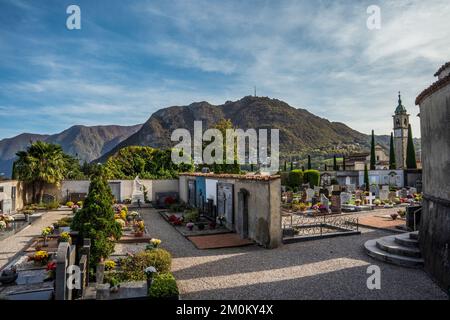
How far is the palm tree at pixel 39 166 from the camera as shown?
30.2m

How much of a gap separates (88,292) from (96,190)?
12.2ft

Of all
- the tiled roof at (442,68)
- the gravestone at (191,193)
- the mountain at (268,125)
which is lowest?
the gravestone at (191,193)

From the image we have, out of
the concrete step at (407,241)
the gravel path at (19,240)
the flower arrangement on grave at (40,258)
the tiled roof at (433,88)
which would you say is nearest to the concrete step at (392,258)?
the concrete step at (407,241)

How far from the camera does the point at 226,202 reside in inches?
748

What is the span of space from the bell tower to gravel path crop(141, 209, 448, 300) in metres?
Answer: 61.1

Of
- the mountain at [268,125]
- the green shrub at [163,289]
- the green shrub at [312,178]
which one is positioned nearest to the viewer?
the green shrub at [163,289]

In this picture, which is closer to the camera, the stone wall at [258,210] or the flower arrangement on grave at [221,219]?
the stone wall at [258,210]

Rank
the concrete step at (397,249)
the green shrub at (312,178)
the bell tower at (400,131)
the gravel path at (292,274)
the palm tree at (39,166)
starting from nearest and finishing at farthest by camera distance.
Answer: the gravel path at (292,274) → the concrete step at (397,249) → the palm tree at (39,166) → the green shrub at (312,178) → the bell tower at (400,131)

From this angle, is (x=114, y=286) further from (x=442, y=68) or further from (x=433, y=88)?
(x=442, y=68)

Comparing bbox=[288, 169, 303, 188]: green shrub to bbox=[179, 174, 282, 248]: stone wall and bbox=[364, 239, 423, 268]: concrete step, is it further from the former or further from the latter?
bbox=[364, 239, 423, 268]: concrete step

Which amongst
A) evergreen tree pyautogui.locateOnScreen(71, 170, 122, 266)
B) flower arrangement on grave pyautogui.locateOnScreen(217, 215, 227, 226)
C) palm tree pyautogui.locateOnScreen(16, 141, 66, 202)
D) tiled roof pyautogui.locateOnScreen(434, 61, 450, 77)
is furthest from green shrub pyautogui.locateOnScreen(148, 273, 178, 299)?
palm tree pyautogui.locateOnScreen(16, 141, 66, 202)

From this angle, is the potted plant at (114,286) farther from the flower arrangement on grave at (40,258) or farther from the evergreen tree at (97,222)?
the flower arrangement on grave at (40,258)

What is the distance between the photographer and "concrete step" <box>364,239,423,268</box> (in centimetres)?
1148

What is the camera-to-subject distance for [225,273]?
11000 mm
